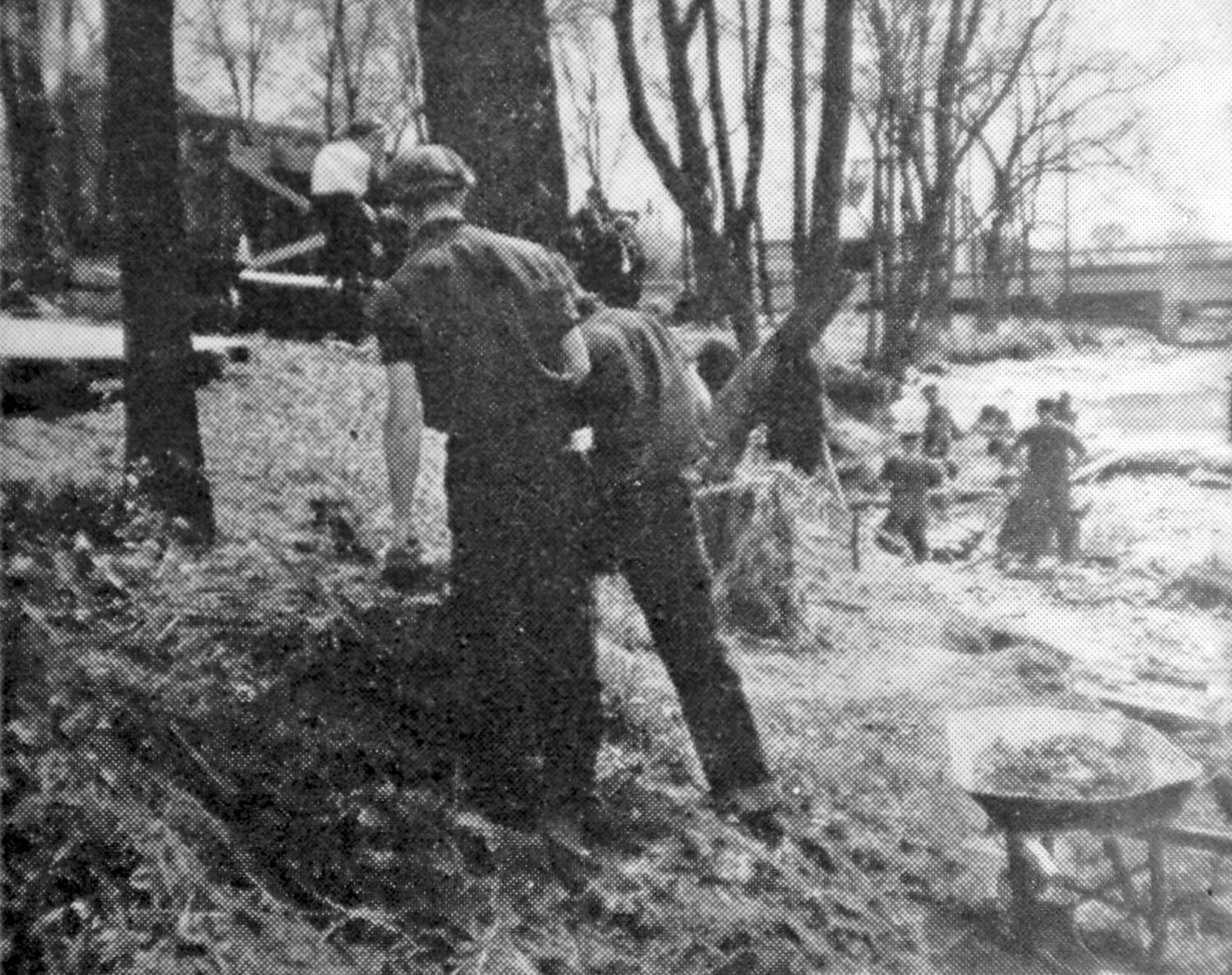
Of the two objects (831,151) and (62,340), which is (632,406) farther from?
(831,151)

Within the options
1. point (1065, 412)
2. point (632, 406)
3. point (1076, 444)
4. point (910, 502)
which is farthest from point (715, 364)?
point (632, 406)

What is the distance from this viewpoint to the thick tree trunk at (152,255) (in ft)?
10.6

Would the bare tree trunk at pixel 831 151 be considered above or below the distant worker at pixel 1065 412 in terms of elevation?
above

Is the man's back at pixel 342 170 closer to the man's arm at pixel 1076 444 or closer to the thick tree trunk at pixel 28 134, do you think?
the thick tree trunk at pixel 28 134

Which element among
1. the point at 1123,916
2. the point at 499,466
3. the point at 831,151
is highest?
the point at 831,151

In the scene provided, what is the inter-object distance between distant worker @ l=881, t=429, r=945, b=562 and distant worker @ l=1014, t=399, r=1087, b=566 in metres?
0.82

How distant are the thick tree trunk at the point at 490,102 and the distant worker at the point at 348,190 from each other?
2622mm

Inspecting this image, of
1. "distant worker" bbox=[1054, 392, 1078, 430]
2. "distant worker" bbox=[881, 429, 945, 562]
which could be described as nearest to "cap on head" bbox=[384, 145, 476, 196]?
"distant worker" bbox=[881, 429, 945, 562]

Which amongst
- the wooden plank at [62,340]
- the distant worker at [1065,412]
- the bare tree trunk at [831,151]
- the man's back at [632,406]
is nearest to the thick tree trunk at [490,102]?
the man's back at [632,406]

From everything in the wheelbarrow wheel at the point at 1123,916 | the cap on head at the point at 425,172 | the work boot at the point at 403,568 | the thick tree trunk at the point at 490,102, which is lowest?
the wheelbarrow wheel at the point at 1123,916

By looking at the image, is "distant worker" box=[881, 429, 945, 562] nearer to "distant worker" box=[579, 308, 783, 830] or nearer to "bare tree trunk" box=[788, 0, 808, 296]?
"bare tree trunk" box=[788, 0, 808, 296]

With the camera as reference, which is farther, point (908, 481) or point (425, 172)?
point (908, 481)

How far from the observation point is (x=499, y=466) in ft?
8.99

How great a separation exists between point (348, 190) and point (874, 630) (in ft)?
12.7
